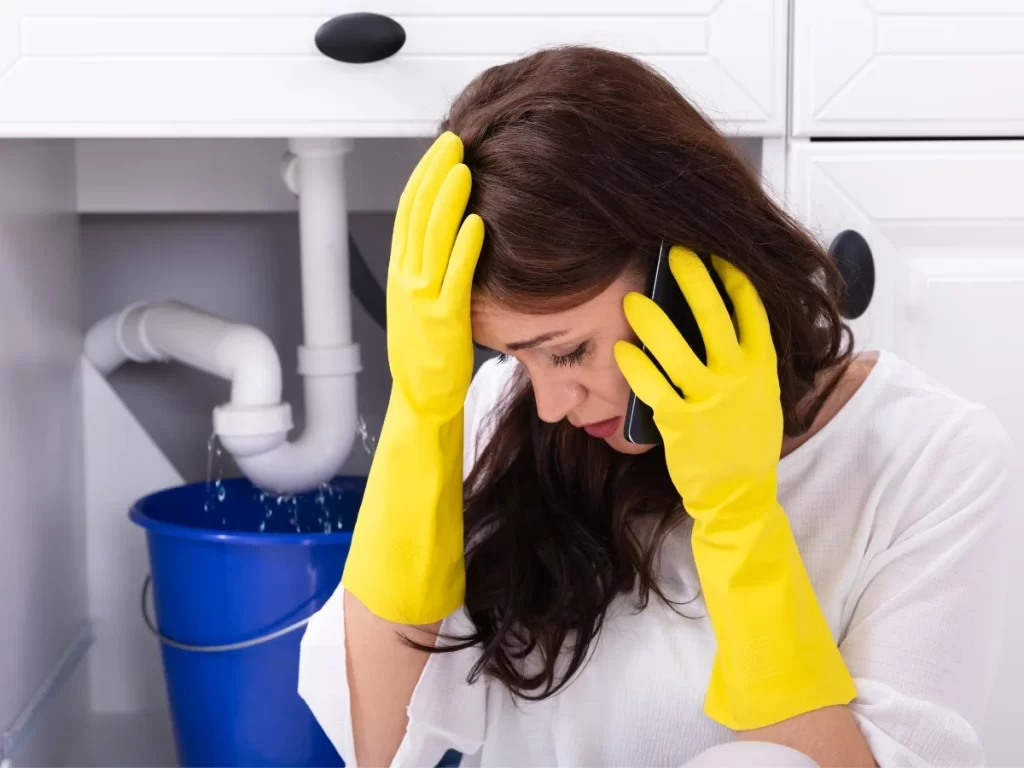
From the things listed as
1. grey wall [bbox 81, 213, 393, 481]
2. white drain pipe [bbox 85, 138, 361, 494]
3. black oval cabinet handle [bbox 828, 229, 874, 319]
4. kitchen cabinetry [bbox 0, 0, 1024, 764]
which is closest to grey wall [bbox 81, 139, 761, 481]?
grey wall [bbox 81, 213, 393, 481]

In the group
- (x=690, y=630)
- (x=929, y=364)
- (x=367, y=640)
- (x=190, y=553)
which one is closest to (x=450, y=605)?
(x=367, y=640)

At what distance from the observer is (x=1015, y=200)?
1.08m

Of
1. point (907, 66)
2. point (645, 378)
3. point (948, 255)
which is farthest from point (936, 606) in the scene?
point (907, 66)

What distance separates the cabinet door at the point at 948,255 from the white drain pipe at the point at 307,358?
510mm

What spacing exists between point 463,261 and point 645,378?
0.52 ft

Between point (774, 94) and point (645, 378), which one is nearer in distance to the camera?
point (645, 378)

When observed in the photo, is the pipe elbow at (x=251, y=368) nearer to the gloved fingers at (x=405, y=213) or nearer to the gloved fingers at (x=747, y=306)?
the gloved fingers at (x=405, y=213)

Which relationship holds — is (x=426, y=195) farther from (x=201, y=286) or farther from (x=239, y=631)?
(x=201, y=286)

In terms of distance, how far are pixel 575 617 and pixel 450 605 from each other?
108mm

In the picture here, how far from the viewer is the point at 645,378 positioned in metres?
0.80

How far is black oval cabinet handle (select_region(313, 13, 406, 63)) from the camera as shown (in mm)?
1010

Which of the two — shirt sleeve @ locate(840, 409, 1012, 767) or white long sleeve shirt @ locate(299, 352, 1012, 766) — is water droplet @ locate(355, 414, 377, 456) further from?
shirt sleeve @ locate(840, 409, 1012, 767)

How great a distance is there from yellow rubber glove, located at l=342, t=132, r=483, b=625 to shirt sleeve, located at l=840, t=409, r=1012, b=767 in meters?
0.34

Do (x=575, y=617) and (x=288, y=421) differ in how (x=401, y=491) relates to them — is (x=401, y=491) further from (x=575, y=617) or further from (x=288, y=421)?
(x=288, y=421)
